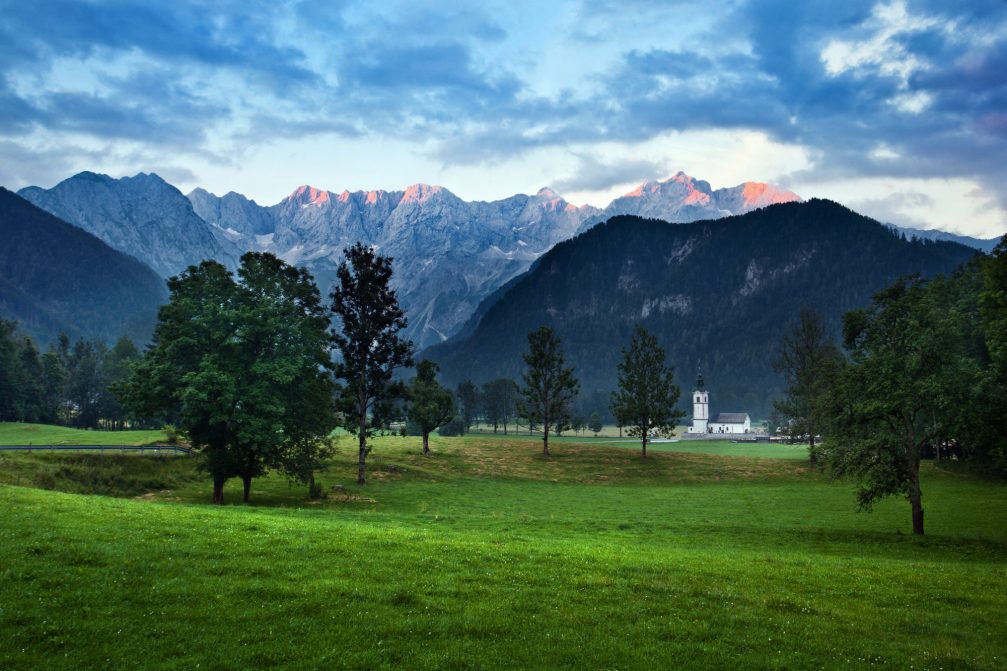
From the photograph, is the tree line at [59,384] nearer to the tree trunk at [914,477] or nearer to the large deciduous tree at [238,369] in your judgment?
the large deciduous tree at [238,369]

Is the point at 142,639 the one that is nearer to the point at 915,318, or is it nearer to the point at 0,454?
the point at 915,318

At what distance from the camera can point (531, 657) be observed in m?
14.1

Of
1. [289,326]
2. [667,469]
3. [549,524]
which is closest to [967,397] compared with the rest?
[549,524]

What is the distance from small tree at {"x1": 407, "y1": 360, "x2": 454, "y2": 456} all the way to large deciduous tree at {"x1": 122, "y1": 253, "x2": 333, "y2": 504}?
1723 inches

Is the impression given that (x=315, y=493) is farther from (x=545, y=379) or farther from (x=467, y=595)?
(x=545, y=379)

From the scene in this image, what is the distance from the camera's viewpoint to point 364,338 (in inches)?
2611

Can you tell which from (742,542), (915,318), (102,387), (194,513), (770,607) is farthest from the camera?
(102,387)

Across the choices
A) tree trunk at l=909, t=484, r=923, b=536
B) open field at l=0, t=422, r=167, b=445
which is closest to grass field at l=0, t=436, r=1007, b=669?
tree trunk at l=909, t=484, r=923, b=536

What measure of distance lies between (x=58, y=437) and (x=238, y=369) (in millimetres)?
54378

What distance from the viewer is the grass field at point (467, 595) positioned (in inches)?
559

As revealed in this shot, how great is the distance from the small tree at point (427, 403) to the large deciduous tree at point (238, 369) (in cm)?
4376

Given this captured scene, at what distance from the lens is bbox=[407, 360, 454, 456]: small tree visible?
317 feet

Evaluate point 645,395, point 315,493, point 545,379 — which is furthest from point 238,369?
point 645,395

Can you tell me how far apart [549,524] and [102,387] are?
6108 inches
